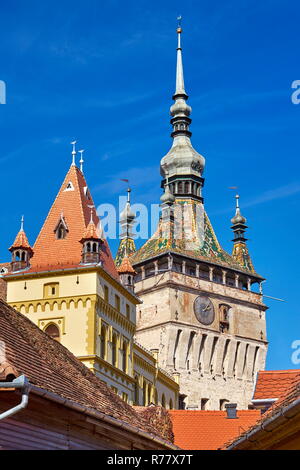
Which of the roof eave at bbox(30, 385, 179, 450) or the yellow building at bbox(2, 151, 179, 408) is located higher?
the yellow building at bbox(2, 151, 179, 408)

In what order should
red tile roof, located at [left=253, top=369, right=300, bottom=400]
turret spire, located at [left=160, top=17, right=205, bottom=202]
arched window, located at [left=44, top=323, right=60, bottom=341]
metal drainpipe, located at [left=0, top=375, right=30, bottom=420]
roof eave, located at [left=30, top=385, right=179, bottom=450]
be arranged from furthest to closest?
turret spire, located at [left=160, top=17, right=205, bottom=202] < arched window, located at [left=44, top=323, right=60, bottom=341] < red tile roof, located at [left=253, top=369, right=300, bottom=400] < roof eave, located at [left=30, top=385, right=179, bottom=450] < metal drainpipe, located at [left=0, top=375, right=30, bottom=420]

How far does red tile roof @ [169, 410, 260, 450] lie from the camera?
120 ft

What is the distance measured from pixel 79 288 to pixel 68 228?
4.70 metres

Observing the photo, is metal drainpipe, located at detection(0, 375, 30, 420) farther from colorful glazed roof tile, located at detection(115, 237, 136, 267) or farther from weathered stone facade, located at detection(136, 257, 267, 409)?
colorful glazed roof tile, located at detection(115, 237, 136, 267)

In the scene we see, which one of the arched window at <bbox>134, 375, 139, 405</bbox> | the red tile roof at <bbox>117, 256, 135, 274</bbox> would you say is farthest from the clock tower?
the red tile roof at <bbox>117, 256, 135, 274</bbox>

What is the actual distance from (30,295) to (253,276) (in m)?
37.5

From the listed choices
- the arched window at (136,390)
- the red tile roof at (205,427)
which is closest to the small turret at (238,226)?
the arched window at (136,390)

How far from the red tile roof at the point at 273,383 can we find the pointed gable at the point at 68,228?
28.4m

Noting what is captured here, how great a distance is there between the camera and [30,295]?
48.3 metres

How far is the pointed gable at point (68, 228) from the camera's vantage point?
49.4 m

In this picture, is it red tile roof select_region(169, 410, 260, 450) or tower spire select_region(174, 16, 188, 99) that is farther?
tower spire select_region(174, 16, 188, 99)

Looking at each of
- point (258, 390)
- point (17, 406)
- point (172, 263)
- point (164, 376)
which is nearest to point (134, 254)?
point (172, 263)

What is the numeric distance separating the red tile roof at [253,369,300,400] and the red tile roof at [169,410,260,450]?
1519 centimetres

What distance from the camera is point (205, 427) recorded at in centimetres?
3847
